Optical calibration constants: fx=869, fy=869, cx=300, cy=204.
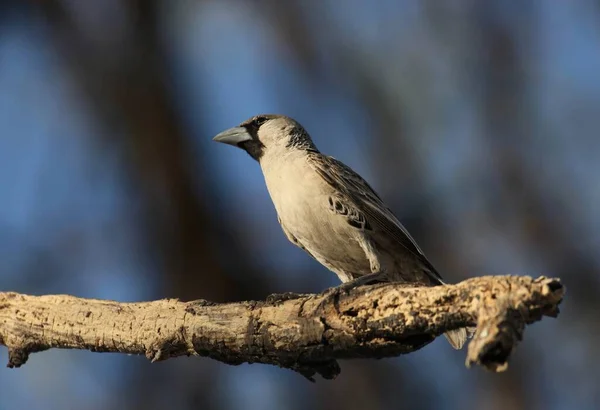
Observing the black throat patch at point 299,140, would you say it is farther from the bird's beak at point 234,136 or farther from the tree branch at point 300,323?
the tree branch at point 300,323

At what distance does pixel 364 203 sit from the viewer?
211 inches

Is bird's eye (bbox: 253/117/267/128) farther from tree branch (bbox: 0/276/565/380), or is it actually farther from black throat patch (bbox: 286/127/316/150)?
tree branch (bbox: 0/276/565/380)

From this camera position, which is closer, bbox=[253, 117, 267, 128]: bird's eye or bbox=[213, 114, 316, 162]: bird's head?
bbox=[213, 114, 316, 162]: bird's head

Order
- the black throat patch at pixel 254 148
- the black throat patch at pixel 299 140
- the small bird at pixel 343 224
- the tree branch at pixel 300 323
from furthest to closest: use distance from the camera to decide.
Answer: the black throat patch at pixel 254 148
the black throat patch at pixel 299 140
the small bird at pixel 343 224
the tree branch at pixel 300 323

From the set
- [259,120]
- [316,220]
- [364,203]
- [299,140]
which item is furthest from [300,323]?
[259,120]

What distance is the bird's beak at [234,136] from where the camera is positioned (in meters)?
6.07

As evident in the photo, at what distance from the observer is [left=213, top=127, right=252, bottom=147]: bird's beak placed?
6.07 metres

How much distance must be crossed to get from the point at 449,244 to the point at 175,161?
3.16 meters

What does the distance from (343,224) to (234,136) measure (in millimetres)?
1258

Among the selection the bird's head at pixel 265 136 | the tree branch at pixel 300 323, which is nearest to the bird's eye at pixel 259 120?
the bird's head at pixel 265 136

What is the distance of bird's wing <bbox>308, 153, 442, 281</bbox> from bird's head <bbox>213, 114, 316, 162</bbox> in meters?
0.44

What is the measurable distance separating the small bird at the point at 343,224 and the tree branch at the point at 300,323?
3.11ft

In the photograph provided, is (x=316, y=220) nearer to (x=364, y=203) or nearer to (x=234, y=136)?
(x=364, y=203)

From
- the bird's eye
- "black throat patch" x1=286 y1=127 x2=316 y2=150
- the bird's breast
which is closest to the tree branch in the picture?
the bird's breast
